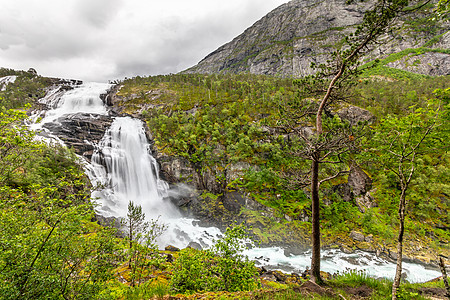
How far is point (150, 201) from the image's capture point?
2939 cm

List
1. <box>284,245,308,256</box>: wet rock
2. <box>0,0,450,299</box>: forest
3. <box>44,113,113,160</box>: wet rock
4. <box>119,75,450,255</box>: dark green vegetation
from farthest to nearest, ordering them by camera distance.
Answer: <box>44,113,113,160</box>: wet rock, <box>119,75,450,255</box>: dark green vegetation, <box>284,245,308,256</box>: wet rock, <box>0,0,450,299</box>: forest

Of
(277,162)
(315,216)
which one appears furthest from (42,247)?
(277,162)

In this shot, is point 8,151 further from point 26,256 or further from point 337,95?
point 337,95

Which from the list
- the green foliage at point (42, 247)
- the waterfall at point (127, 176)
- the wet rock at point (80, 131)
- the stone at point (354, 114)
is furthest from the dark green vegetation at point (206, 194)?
the wet rock at point (80, 131)

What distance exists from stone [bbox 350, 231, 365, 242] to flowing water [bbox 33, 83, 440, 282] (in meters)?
1.88

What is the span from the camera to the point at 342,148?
7.05 metres

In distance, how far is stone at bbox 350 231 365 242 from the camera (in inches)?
857

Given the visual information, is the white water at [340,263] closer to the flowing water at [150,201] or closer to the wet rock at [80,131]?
the flowing water at [150,201]

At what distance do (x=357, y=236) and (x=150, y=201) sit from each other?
27.5 m

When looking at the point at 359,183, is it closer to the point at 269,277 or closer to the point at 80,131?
the point at 269,277

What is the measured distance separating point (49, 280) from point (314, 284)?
768 cm

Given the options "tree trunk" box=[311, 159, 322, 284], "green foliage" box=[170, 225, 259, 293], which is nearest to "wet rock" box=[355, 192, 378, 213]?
"tree trunk" box=[311, 159, 322, 284]

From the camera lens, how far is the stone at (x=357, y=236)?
21.8m

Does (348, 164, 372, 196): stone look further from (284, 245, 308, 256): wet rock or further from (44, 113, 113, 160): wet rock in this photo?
(44, 113, 113, 160): wet rock
